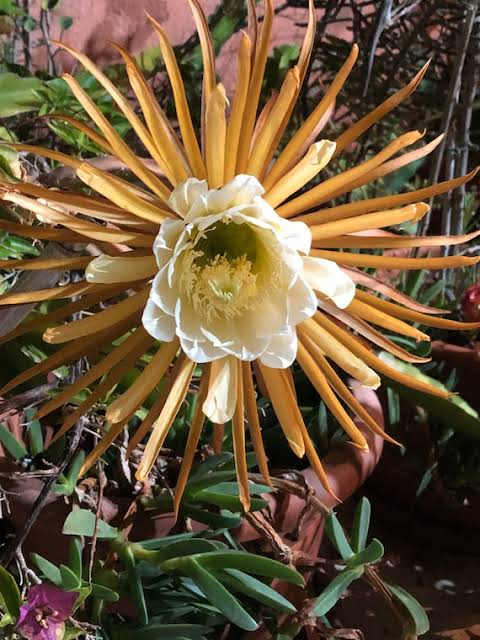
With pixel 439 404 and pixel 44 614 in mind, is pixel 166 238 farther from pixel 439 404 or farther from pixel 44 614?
pixel 439 404

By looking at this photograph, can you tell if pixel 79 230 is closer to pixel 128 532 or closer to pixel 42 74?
pixel 128 532

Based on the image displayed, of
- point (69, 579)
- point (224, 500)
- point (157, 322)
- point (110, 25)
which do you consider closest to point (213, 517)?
point (224, 500)

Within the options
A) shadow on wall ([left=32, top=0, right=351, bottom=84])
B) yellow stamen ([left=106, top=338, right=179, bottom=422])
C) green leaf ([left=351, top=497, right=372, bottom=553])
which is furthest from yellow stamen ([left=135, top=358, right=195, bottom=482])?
shadow on wall ([left=32, top=0, right=351, bottom=84])

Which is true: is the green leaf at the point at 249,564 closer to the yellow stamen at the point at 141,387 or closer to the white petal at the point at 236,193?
the yellow stamen at the point at 141,387

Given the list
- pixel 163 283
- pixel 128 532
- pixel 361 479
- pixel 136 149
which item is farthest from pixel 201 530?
pixel 136 149

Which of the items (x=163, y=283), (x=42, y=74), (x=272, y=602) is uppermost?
(x=42, y=74)

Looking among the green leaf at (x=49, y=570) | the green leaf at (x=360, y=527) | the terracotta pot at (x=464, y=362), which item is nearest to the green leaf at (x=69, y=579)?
the green leaf at (x=49, y=570)
